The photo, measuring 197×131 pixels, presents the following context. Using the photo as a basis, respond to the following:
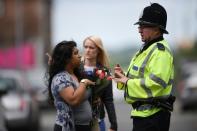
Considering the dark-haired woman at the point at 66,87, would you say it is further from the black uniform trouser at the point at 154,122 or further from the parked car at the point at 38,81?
the parked car at the point at 38,81

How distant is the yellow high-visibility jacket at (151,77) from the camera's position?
23.2 feet

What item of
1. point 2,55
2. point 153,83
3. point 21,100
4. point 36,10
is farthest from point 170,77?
point 36,10

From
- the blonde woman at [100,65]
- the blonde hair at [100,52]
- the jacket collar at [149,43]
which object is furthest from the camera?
the blonde hair at [100,52]

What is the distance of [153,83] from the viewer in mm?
7043

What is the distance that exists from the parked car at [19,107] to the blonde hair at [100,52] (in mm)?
7709

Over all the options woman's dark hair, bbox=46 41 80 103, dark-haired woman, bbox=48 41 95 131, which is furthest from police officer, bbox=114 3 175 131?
woman's dark hair, bbox=46 41 80 103

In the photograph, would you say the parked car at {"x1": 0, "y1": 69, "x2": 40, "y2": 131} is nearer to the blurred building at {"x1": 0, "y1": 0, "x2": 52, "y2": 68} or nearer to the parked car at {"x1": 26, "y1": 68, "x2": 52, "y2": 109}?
the parked car at {"x1": 26, "y1": 68, "x2": 52, "y2": 109}

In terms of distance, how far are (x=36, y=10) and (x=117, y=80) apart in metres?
65.2

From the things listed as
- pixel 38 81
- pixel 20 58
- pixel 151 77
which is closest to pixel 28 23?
pixel 20 58

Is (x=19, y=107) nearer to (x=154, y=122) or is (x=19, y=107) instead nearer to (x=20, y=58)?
(x=154, y=122)

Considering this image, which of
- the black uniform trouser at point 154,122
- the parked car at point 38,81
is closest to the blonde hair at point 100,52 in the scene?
the black uniform trouser at point 154,122

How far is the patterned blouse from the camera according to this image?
7805 millimetres

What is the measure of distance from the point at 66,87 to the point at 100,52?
3.73 feet

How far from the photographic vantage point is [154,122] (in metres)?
7.21
